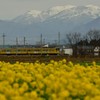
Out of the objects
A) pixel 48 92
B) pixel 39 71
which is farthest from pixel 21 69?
pixel 48 92

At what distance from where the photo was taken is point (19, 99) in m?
6.30

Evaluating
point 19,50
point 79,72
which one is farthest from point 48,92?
point 19,50

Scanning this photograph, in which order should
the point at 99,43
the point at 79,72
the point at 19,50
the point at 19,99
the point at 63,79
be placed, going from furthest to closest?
the point at 99,43
the point at 19,50
the point at 79,72
the point at 63,79
the point at 19,99

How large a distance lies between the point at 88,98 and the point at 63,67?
479 cm

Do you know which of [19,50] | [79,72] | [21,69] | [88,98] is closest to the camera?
[88,98]

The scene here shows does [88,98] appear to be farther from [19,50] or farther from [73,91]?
[19,50]

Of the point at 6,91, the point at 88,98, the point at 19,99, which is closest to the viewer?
the point at 19,99

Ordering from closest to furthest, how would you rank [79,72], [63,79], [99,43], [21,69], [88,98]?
1. [88,98]
2. [63,79]
3. [79,72]
4. [21,69]
5. [99,43]

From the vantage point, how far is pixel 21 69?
1116cm

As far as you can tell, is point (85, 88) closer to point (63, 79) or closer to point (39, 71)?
point (63, 79)

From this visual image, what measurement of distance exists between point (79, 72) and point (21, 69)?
1.76 meters

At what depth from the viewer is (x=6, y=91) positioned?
721cm

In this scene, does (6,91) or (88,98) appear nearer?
(88,98)

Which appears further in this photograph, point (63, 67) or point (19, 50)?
point (19, 50)
